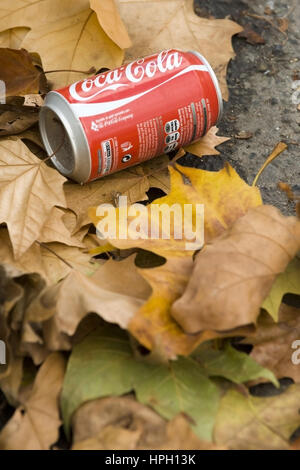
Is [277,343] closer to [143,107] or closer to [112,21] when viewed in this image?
[143,107]

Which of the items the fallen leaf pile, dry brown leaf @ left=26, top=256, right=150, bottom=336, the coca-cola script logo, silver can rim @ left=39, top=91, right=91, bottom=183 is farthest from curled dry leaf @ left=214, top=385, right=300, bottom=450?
the coca-cola script logo

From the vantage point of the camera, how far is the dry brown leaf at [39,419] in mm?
1138

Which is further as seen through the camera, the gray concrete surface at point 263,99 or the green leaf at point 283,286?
the gray concrete surface at point 263,99

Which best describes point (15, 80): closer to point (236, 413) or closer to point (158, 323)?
point (158, 323)

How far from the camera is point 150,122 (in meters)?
1.60

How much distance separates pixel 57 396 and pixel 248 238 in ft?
1.57

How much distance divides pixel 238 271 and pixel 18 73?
0.84 metres

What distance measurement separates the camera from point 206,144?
5.74 ft

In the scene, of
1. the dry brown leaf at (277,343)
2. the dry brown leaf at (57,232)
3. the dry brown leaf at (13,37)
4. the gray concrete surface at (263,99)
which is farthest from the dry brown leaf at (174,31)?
the dry brown leaf at (277,343)

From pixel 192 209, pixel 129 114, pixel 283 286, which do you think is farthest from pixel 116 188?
pixel 283 286

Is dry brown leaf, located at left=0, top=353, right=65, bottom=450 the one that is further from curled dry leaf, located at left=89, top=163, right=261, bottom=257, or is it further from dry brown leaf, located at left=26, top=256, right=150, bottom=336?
curled dry leaf, located at left=89, top=163, right=261, bottom=257

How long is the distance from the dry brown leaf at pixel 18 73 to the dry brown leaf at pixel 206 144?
45 cm

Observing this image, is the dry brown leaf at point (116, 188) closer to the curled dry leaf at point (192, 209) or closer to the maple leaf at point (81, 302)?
the curled dry leaf at point (192, 209)

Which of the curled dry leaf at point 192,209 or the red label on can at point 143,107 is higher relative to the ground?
the red label on can at point 143,107
